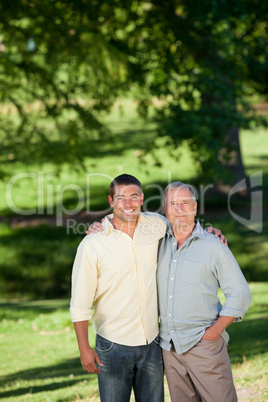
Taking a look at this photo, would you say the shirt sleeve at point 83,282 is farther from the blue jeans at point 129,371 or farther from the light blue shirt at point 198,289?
the light blue shirt at point 198,289

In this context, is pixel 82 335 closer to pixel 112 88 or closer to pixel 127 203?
pixel 127 203

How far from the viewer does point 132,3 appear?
12.3 metres

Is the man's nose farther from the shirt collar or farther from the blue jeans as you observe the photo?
the blue jeans

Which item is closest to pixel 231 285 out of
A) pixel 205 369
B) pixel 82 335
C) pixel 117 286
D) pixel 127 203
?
pixel 205 369

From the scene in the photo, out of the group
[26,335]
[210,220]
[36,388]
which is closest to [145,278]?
[36,388]

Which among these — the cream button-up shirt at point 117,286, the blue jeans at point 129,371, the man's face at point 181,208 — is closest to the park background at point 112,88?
the blue jeans at point 129,371

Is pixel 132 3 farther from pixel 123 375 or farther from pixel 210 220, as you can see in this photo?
pixel 123 375

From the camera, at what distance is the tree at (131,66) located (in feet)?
36.0

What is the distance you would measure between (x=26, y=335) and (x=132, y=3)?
7.45m

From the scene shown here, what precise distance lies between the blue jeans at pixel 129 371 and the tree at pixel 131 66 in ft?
24.9

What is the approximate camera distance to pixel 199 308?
3244 mm

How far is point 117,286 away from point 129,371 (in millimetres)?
467

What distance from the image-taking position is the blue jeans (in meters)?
3.22

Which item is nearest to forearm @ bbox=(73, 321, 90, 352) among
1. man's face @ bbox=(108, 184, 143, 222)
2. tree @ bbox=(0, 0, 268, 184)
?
man's face @ bbox=(108, 184, 143, 222)
